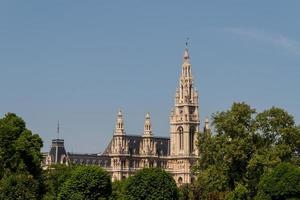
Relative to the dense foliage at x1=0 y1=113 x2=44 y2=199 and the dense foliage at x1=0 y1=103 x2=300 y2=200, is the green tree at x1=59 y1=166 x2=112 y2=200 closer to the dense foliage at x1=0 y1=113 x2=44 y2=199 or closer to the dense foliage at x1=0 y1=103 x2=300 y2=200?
the dense foliage at x1=0 y1=103 x2=300 y2=200

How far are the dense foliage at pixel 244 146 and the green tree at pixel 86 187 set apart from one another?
41.2 ft

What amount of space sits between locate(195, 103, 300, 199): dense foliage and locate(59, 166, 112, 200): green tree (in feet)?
41.2

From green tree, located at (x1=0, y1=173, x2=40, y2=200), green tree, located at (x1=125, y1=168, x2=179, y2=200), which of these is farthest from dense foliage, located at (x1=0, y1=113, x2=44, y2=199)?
green tree, located at (x1=125, y1=168, x2=179, y2=200)

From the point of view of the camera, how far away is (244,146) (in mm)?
91562

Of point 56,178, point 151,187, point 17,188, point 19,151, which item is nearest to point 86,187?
point 151,187

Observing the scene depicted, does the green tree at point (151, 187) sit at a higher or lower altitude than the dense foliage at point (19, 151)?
lower

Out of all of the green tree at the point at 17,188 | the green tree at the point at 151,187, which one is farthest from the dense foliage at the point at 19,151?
the green tree at the point at 151,187

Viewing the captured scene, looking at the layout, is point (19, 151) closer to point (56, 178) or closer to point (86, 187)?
point (86, 187)

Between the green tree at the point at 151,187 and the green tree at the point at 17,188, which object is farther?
the green tree at the point at 151,187

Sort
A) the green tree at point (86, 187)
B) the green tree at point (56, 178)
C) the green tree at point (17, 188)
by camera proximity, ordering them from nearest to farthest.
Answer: the green tree at point (17, 188) → the green tree at point (86, 187) → the green tree at point (56, 178)

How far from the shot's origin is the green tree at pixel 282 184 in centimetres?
7894

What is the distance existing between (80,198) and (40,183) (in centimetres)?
840

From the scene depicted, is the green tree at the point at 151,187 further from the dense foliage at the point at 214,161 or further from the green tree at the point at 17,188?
the green tree at the point at 17,188

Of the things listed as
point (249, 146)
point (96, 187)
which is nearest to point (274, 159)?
point (249, 146)
